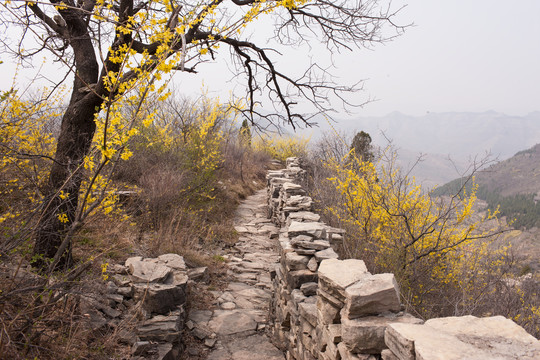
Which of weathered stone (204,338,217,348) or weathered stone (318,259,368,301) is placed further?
weathered stone (204,338,217,348)

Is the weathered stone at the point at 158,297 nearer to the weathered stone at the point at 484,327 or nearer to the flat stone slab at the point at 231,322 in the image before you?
the flat stone slab at the point at 231,322

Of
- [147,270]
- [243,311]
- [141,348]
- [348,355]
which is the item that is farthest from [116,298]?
[348,355]

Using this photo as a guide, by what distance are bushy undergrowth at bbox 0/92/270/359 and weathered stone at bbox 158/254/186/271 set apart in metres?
0.45

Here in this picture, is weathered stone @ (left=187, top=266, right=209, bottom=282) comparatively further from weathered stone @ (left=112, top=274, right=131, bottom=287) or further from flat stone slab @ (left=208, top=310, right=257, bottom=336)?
weathered stone @ (left=112, top=274, right=131, bottom=287)

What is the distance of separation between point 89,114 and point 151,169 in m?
3.73

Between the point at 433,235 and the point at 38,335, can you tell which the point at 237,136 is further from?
the point at 38,335

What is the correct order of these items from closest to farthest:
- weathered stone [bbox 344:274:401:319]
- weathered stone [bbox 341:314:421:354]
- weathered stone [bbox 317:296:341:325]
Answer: weathered stone [bbox 341:314:421:354]
weathered stone [bbox 344:274:401:319]
weathered stone [bbox 317:296:341:325]

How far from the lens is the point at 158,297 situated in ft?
11.9

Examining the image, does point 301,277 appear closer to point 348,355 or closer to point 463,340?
point 348,355

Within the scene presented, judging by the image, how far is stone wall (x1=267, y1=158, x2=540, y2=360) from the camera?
1548mm

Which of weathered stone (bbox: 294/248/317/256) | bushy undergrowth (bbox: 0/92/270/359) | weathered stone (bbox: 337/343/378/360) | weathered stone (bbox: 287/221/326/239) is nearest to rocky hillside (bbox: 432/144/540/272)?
bushy undergrowth (bbox: 0/92/270/359)

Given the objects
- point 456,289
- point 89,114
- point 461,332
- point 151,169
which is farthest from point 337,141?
point 461,332

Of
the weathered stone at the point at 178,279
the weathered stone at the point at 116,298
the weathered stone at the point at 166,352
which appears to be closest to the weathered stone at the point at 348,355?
the weathered stone at the point at 166,352

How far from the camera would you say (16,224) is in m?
2.57
